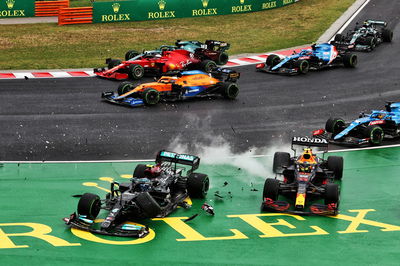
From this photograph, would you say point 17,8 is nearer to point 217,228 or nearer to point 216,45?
point 216,45

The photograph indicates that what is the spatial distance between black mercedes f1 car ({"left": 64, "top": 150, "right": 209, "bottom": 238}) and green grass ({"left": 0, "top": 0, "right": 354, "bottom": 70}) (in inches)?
768

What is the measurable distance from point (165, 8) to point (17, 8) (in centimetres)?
1007

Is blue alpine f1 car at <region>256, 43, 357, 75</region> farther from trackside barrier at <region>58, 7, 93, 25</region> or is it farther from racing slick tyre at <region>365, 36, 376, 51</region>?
trackside barrier at <region>58, 7, 93, 25</region>

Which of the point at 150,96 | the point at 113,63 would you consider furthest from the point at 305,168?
the point at 113,63

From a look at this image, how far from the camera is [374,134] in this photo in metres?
26.8

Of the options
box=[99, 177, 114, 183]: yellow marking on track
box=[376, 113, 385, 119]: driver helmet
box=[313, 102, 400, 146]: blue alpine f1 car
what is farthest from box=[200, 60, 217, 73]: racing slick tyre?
box=[99, 177, 114, 183]: yellow marking on track

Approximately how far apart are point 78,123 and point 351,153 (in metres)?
10.5

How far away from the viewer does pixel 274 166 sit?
76.4 ft

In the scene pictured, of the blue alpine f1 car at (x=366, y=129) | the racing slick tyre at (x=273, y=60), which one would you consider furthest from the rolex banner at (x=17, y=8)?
the blue alpine f1 car at (x=366, y=129)

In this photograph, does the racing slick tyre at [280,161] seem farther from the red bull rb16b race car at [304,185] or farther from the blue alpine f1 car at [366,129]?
the blue alpine f1 car at [366,129]

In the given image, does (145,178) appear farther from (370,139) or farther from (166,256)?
(370,139)

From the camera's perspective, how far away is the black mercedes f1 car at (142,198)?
1881 centimetres

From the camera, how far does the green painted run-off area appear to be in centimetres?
1755

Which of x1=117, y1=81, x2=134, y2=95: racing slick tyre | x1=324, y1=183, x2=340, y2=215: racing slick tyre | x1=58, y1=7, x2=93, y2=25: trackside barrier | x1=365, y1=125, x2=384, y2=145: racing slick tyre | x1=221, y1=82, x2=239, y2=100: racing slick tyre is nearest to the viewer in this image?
x1=324, y1=183, x2=340, y2=215: racing slick tyre
